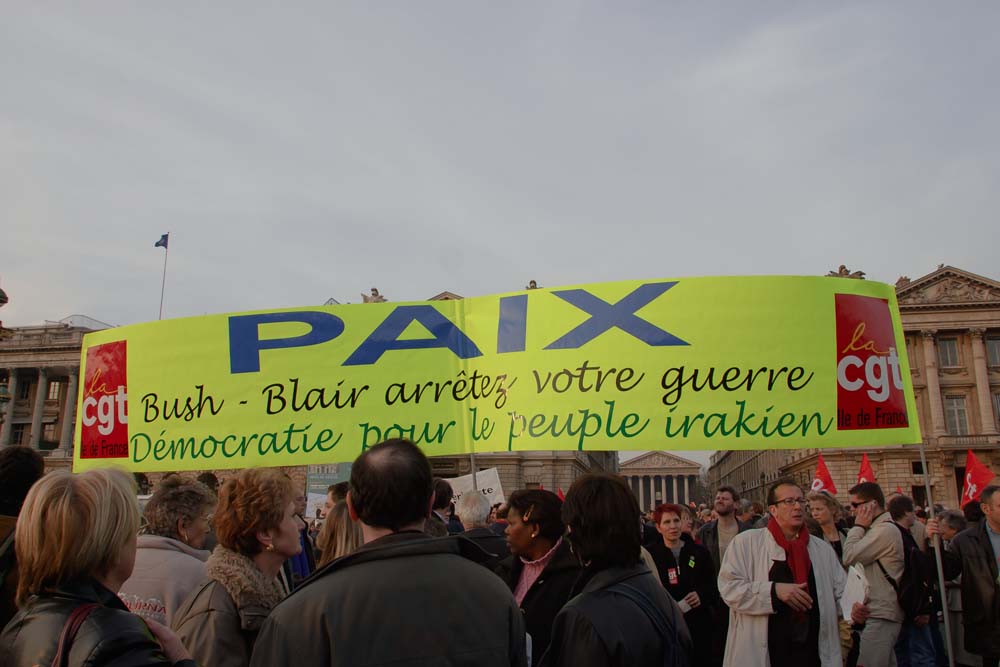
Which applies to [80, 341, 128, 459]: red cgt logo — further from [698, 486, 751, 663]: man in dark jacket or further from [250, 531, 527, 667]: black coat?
[698, 486, 751, 663]: man in dark jacket

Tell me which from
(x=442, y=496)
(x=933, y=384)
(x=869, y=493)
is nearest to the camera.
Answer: (x=442, y=496)

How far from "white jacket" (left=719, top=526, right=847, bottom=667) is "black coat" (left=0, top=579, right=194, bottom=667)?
3.89 m

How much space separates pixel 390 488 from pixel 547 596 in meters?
2.23

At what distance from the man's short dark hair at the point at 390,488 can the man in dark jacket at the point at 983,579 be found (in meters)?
5.20

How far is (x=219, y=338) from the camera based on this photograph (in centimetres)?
662

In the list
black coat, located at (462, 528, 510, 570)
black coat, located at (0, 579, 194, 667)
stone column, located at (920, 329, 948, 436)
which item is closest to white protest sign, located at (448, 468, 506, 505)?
black coat, located at (462, 528, 510, 570)

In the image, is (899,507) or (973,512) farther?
(973,512)

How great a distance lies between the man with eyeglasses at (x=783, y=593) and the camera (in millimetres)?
4896

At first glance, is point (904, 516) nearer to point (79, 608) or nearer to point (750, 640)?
point (750, 640)

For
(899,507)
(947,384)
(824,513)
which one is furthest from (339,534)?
(947,384)

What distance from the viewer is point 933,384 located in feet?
184

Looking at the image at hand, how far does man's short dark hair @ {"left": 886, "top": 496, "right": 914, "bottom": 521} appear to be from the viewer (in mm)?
7191

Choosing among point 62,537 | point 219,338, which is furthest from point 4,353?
point 62,537

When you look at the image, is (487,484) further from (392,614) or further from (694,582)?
(392,614)
